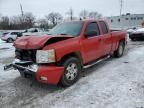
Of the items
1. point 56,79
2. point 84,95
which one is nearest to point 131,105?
point 84,95

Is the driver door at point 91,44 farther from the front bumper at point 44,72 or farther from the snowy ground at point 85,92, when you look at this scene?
the front bumper at point 44,72

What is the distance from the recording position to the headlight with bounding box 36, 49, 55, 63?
487cm

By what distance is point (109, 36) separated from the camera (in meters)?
7.57

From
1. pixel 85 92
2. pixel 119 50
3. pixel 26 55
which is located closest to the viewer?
pixel 85 92

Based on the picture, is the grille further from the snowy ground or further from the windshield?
the windshield

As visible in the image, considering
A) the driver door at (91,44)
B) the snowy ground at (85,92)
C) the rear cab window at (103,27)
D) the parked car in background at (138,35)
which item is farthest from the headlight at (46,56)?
the parked car in background at (138,35)

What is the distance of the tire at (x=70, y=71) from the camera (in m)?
5.21

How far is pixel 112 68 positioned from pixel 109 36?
1240 millimetres

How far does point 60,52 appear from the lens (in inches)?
198

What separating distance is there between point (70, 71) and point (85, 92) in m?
0.75

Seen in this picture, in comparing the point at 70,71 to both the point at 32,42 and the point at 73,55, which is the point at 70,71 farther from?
the point at 32,42

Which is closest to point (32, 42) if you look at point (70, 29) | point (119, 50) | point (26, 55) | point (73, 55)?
point (26, 55)

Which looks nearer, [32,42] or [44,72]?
[44,72]

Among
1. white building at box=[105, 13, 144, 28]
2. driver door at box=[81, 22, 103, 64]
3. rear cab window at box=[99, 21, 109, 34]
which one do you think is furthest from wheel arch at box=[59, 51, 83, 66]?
white building at box=[105, 13, 144, 28]
